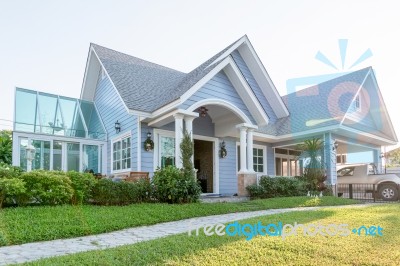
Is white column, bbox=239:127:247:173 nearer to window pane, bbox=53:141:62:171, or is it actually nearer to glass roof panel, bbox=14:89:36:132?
window pane, bbox=53:141:62:171

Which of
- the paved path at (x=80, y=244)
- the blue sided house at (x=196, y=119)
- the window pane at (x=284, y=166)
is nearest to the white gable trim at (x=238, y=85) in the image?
the blue sided house at (x=196, y=119)

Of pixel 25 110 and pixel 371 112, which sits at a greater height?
pixel 371 112

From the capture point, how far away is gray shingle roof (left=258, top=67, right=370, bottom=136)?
46.0 ft

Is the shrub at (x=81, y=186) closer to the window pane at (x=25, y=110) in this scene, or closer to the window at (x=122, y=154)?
the window at (x=122, y=154)

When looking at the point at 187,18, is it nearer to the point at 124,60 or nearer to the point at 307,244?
→ the point at 124,60

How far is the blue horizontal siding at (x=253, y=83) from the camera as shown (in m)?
14.8

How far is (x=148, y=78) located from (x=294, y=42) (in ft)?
20.3

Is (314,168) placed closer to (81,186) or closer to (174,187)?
(174,187)

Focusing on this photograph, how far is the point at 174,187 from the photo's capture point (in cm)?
844

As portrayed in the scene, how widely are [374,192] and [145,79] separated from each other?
1064 centimetres

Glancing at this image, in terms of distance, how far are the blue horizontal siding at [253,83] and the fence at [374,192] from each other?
16.9ft

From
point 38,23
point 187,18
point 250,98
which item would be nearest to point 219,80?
point 250,98

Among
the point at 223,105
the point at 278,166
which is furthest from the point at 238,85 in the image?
the point at 278,166

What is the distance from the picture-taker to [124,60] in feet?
45.7
